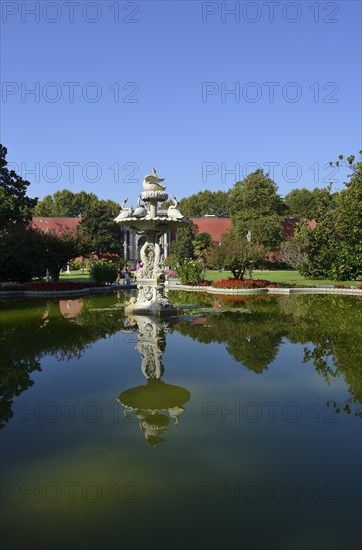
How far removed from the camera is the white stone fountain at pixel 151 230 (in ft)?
52.3

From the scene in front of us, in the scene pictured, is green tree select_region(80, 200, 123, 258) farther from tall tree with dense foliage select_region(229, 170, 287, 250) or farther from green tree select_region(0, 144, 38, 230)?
green tree select_region(0, 144, 38, 230)

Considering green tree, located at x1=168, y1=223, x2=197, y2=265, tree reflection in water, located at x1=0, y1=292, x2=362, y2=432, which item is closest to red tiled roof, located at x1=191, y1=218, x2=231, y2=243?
green tree, located at x1=168, y1=223, x2=197, y2=265

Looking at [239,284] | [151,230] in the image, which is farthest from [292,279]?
[151,230]

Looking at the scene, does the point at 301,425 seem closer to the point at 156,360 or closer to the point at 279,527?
the point at 279,527

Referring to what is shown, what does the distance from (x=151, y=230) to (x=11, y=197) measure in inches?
827

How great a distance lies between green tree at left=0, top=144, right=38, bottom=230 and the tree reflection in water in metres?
14.6

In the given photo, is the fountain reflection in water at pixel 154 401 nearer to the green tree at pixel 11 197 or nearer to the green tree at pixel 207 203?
the green tree at pixel 11 197

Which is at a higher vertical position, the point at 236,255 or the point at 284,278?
the point at 236,255

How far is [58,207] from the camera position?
96.3 metres

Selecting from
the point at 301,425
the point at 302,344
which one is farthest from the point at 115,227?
the point at 301,425

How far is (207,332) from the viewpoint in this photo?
12.7 meters

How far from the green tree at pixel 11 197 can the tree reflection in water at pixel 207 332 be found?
48.0 ft

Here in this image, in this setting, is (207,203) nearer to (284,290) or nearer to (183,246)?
(183,246)

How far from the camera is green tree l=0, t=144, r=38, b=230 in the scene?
33000mm
